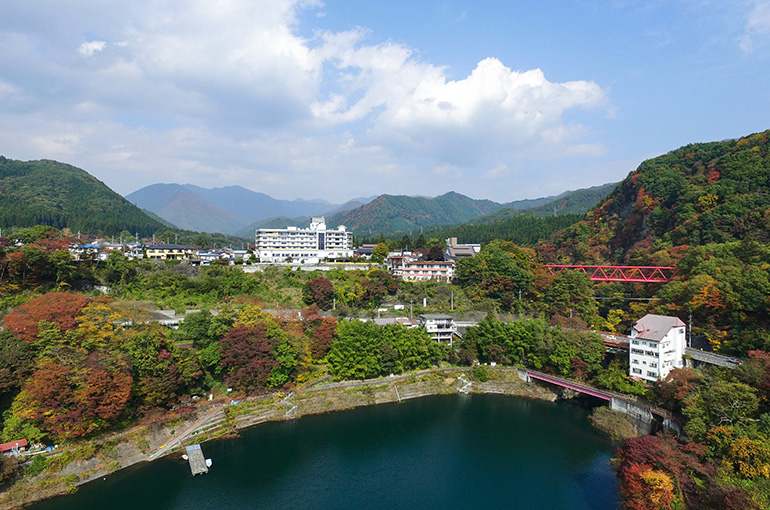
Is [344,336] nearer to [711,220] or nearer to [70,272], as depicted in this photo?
[70,272]

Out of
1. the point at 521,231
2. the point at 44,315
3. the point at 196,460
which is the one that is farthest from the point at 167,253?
the point at 521,231

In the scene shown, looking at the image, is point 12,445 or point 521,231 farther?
point 521,231

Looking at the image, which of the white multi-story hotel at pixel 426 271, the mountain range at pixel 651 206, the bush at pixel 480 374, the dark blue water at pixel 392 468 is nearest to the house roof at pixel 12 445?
the dark blue water at pixel 392 468

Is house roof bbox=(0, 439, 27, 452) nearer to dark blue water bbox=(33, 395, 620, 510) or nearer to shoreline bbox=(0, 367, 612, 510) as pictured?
shoreline bbox=(0, 367, 612, 510)

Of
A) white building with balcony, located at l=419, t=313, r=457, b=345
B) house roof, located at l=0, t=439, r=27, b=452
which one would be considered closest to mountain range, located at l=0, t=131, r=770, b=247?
white building with balcony, located at l=419, t=313, r=457, b=345

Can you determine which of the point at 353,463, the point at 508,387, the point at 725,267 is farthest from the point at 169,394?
the point at 725,267

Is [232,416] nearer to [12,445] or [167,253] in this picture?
[12,445]
